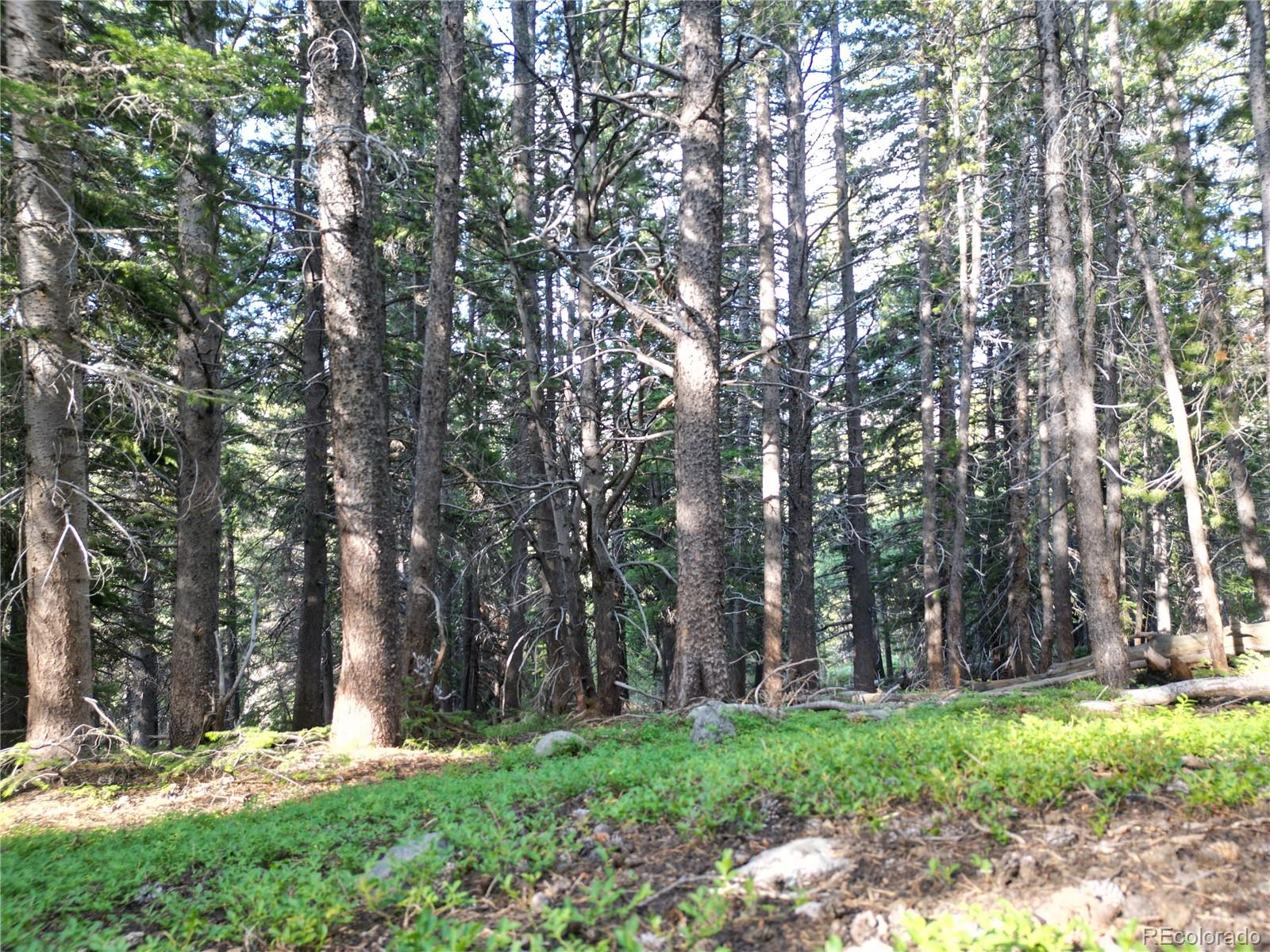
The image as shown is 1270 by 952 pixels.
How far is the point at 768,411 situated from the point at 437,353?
5.87 metres

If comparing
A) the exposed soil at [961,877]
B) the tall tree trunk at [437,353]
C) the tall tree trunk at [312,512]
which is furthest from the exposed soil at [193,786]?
the tall tree trunk at [312,512]

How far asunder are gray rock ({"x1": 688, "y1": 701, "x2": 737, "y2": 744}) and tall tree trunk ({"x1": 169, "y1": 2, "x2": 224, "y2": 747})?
5.95 metres

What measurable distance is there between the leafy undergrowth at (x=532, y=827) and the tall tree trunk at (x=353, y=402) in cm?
182

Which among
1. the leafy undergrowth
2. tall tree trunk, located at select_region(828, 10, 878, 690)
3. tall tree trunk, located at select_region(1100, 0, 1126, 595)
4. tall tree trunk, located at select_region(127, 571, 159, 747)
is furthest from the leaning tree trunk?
tall tree trunk, located at select_region(828, 10, 878, 690)

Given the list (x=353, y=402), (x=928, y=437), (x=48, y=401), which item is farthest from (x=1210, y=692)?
(x=48, y=401)

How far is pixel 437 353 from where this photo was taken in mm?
10789

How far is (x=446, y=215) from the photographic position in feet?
35.6

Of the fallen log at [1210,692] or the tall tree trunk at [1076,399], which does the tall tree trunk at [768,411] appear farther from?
the fallen log at [1210,692]

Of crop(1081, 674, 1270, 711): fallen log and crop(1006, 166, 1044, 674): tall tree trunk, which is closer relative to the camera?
crop(1081, 674, 1270, 711): fallen log

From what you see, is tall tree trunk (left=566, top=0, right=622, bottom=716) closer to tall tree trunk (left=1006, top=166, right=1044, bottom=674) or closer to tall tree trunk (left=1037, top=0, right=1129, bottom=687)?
tall tree trunk (left=1037, top=0, right=1129, bottom=687)

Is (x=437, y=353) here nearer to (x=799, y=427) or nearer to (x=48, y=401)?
(x=48, y=401)

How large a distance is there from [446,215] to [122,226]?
392 centimetres

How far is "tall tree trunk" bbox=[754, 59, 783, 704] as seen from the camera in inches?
517

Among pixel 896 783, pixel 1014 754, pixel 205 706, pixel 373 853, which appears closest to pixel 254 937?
pixel 373 853
